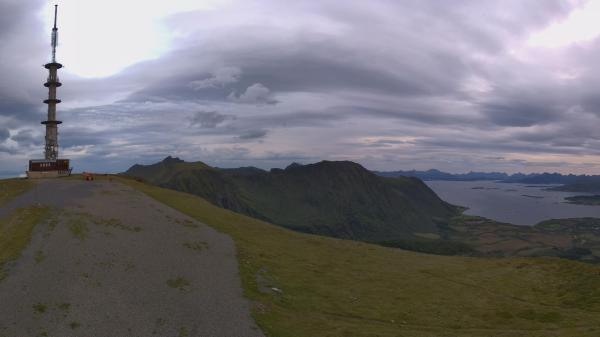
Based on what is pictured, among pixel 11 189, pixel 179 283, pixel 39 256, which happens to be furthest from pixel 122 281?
pixel 11 189

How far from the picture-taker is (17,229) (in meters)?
40.8

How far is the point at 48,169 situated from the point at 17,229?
67094mm

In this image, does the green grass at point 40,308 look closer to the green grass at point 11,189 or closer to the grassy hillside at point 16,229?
the grassy hillside at point 16,229

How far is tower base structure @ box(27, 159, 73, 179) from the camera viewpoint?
97375 mm

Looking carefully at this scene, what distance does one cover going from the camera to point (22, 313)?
74.1 feet

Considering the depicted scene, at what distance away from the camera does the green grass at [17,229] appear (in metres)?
33.2

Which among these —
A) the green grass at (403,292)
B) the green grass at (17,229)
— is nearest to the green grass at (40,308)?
the green grass at (17,229)

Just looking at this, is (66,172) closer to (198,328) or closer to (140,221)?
(140,221)

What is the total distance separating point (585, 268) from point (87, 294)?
4973 cm

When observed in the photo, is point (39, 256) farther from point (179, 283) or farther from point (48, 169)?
point (48, 169)

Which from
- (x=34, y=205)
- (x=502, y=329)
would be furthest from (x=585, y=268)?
(x=34, y=205)

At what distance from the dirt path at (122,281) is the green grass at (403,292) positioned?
2.72 m

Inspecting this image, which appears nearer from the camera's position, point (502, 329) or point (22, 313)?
point (22, 313)

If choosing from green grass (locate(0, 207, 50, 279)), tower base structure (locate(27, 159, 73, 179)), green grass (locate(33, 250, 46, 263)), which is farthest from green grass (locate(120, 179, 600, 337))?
tower base structure (locate(27, 159, 73, 179))
